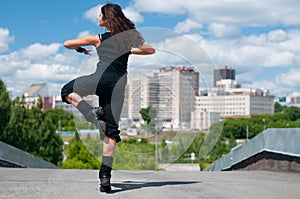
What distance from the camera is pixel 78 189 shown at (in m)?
4.98

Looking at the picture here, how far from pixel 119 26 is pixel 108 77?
558 mm

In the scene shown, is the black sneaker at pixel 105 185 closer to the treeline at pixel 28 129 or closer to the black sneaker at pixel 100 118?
the black sneaker at pixel 100 118

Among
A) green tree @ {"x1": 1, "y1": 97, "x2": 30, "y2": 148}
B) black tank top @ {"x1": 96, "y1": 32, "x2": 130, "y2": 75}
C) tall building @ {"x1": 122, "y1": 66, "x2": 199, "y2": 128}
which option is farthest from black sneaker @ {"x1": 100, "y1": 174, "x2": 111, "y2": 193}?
green tree @ {"x1": 1, "y1": 97, "x2": 30, "y2": 148}

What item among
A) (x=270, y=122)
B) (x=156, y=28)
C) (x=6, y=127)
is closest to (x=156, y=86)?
(x=156, y=28)

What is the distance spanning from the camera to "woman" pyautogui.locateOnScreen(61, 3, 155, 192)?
506 cm

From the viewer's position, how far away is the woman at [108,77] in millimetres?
5059

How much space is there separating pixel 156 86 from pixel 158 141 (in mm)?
977

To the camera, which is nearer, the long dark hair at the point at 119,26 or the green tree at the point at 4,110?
the long dark hair at the point at 119,26

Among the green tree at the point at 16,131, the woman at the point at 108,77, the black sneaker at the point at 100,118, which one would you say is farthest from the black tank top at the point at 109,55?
the green tree at the point at 16,131

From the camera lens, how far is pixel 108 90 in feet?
16.6

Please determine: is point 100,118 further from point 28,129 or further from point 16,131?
point 28,129

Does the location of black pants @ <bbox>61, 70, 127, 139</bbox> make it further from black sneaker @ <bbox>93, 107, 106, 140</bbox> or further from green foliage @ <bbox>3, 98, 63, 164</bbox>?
green foliage @ <bbox>3, 98, 63, 164</bbox>

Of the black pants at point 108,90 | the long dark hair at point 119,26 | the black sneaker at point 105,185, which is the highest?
the long dark hair at point 119,26

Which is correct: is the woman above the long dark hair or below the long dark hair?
below
